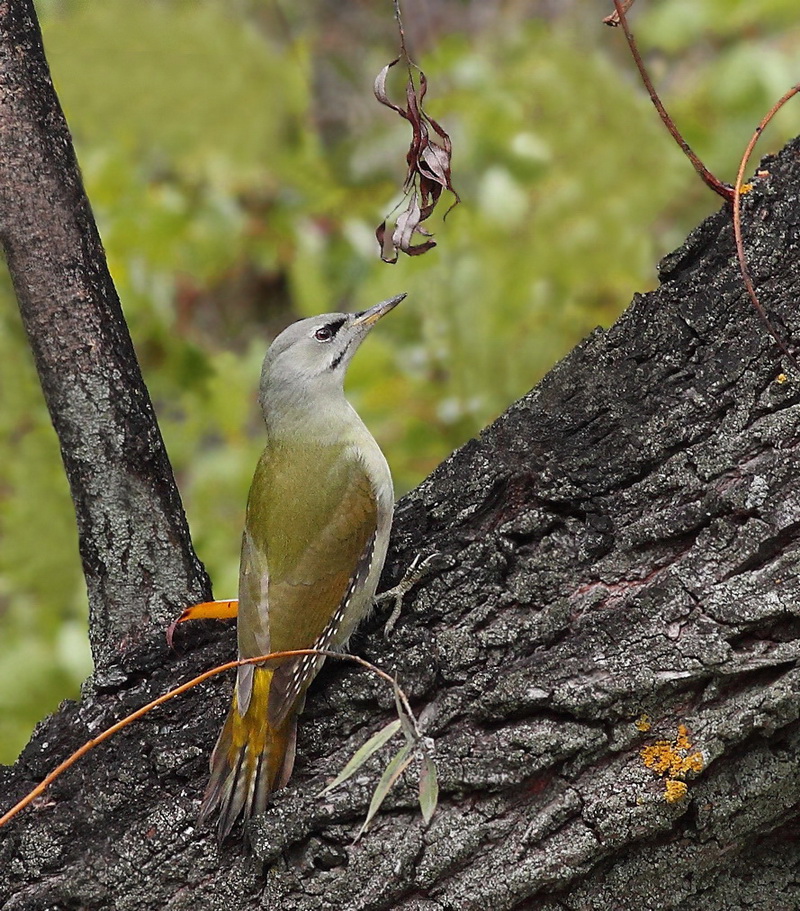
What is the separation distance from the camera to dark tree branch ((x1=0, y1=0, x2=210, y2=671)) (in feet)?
8.00

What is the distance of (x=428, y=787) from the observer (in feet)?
6.42

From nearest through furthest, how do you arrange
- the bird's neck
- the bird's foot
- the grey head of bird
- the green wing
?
1. the bird's foot
2. the green wing
3. the bird's neck
4. the grey head of bird

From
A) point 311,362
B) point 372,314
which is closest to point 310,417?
point 311,362

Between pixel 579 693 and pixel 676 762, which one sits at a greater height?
pixel 579 693

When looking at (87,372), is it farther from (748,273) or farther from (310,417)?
(748,273)

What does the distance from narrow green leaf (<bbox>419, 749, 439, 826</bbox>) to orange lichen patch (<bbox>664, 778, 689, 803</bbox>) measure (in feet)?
1.36

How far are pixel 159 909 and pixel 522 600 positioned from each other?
0.95 m

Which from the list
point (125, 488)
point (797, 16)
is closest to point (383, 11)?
point (797, 16)

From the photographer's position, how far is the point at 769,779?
206 centimetres

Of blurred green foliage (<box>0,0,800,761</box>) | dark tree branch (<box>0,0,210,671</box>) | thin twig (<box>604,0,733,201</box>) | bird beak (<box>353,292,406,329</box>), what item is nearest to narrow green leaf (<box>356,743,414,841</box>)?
dark tree branch (<box>0,0,210,671</box>)

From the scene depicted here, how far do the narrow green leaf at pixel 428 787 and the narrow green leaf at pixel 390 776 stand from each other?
3 cm

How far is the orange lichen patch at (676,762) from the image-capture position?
6.69ft

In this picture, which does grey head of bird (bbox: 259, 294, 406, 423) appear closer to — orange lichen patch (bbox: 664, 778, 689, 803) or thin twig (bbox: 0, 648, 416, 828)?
thin twig (bbox: 0, 648, 416, 828)

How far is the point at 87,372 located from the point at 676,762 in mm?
1474
